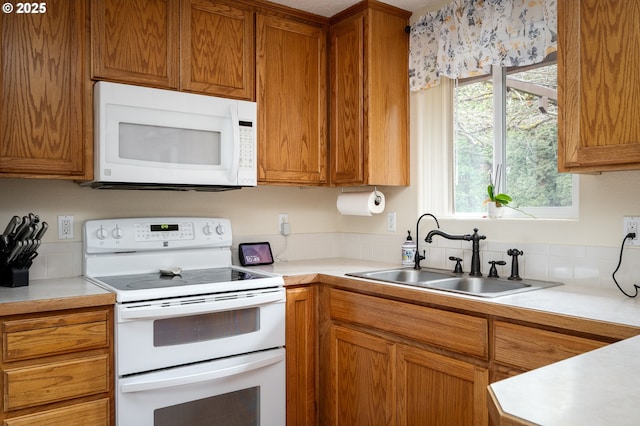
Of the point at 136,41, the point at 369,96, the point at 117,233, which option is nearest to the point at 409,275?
the point at 369,96

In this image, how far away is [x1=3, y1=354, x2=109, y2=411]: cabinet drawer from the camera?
5.77 feet

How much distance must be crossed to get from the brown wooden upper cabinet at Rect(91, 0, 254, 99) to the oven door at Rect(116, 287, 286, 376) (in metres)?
1.06

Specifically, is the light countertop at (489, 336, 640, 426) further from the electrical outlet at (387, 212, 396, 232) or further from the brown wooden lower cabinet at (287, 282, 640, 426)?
the electrical outlet at (387, 212, 396, 232)

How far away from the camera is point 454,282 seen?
2.42m

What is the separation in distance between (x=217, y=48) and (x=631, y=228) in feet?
6.75

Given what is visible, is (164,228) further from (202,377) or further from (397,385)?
(397,385)

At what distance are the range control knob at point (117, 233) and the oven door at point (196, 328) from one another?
61cm

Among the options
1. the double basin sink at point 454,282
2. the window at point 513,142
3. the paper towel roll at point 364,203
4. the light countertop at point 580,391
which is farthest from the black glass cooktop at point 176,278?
the light countertop at point 580,391

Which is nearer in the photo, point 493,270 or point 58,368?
point 58,368

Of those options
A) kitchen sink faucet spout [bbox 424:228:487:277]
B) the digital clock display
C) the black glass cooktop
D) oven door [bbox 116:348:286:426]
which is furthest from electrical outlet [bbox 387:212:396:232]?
the digital clock display

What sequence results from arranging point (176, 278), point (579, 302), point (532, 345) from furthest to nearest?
point (176, 278) → point (579, 302) → point (532, 345)

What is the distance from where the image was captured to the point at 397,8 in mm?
2830

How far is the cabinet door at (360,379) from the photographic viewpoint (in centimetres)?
219

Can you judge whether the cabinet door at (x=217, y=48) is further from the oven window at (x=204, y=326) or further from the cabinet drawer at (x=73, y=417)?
the cabinet drawer at (x=73, y=417)
